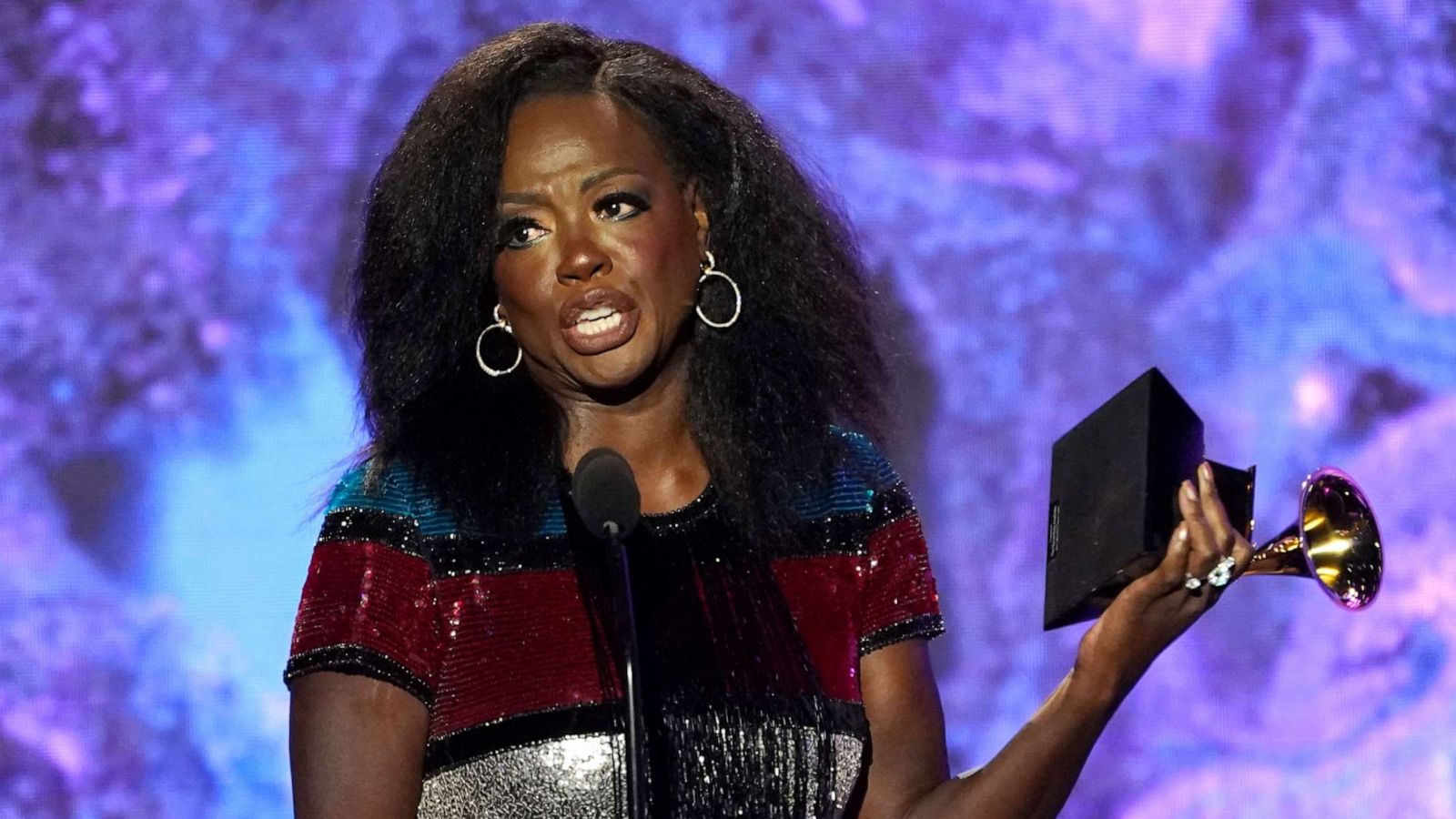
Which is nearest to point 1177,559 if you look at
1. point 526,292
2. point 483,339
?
point 526,292

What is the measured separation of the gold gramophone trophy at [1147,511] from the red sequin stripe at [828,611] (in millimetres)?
336

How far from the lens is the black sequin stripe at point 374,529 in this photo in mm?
2402

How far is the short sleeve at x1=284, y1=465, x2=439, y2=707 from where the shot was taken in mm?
2320

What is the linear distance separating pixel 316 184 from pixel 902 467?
1.35 m

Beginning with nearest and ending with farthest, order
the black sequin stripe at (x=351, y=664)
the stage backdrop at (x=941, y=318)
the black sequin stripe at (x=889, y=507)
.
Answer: the black sequin stripe at (x=351, y=664)
the black sequin stripe at (x=889, y=507)
the stage backdrop at (x=941, y=318)

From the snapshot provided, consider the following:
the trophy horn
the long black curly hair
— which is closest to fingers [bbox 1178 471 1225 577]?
the trophy horn

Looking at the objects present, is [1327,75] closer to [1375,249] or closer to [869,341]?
[1375,249]

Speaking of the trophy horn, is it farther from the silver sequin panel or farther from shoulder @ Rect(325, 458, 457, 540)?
shoulder @ Rect(325, 458, 457, 540)

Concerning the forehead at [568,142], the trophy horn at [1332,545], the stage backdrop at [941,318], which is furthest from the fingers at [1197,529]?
the stage backdrop at [941,318]

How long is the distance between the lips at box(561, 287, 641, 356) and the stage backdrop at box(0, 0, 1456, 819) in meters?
1.49

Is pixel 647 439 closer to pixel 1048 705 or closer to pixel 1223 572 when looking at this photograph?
pixel 1048 705

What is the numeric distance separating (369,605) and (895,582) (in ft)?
2.40

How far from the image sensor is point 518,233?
252 cm

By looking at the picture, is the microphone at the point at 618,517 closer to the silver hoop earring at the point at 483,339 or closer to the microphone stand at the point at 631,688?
the microphone stand at the point at 631,688
